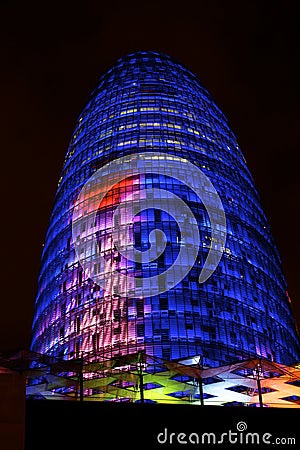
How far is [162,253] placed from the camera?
107 metres

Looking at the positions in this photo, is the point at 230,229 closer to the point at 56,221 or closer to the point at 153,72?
the point at 56,221

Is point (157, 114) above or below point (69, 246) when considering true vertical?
above

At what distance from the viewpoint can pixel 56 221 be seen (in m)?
122

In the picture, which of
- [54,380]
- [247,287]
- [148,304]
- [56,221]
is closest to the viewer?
[54,380]

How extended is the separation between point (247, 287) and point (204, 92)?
43.3 meters

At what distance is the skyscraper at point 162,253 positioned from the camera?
10219 cm

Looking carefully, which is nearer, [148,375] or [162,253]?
[148,375]

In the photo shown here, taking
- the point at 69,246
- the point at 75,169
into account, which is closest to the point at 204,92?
the point at 75,169

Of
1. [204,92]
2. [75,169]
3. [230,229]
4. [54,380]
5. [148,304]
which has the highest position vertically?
[204,92]

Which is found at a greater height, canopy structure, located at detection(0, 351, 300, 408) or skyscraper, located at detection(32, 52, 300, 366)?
skyscraper, located at detection(32, 52, 300, 366)

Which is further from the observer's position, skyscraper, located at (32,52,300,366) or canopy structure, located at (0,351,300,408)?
skyscraper, located at (32,52,300,366)

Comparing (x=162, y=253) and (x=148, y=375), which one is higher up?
(x=162, y=253)

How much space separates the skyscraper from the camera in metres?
102

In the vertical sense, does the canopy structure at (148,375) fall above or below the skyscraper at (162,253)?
below
